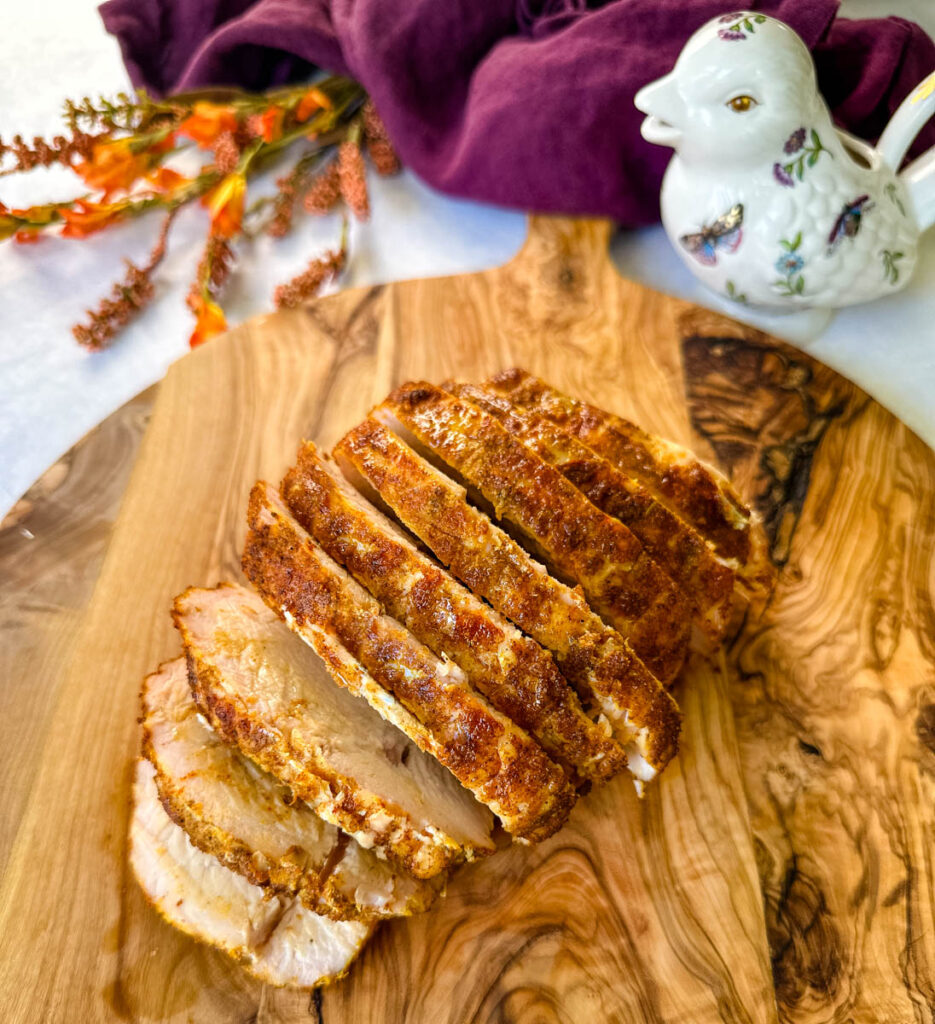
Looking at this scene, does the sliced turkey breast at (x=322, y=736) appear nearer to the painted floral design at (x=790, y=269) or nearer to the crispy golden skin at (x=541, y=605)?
the crispy golden skin at (x=541, y=605)

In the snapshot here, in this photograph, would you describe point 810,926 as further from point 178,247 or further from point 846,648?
point 178,247

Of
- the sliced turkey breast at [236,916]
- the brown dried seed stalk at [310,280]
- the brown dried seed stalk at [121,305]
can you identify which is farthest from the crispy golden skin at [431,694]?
the brown dried seed stalk at [121,305]

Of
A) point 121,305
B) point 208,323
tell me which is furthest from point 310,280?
point 121,305

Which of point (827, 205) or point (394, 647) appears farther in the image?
point (827, 205)

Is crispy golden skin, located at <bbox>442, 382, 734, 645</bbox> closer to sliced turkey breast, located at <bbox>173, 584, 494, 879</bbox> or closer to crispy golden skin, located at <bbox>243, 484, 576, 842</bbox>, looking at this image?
crispy golden skin, located at <bbox>243, 484, 576, 842</bbox>

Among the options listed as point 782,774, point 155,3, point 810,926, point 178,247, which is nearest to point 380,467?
point 782,774

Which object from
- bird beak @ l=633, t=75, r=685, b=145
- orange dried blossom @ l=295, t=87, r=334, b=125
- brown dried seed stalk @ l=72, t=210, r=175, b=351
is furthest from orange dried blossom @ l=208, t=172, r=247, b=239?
bird beak @ l=633, t=75, r=685, b=145
